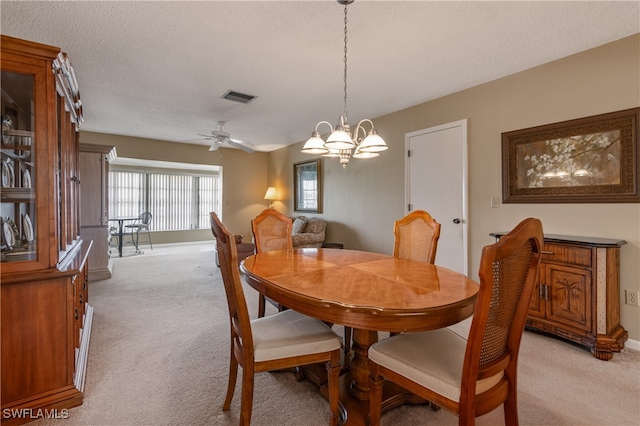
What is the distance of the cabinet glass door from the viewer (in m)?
1.57

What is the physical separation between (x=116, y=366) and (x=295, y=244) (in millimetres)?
3095

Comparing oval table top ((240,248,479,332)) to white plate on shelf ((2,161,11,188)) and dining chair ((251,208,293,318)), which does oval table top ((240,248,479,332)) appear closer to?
dining chair ((251,208,293,318))

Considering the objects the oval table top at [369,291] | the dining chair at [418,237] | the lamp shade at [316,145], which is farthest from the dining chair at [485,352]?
the lamp shade at [316,145]

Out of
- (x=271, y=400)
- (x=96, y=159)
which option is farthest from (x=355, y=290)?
(x=96, y=159)

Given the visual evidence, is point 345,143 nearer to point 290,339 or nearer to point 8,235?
point 290,339

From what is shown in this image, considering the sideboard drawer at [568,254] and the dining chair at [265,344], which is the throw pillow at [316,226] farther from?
the dining chair at [265,344]

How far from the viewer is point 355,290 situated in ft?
4.50

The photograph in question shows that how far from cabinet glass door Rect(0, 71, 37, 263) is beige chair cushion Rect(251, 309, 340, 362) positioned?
4.30 ft

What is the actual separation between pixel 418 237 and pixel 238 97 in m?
2.78

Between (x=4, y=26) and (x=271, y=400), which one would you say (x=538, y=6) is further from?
(x=4, y=26)

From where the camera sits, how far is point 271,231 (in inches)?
112

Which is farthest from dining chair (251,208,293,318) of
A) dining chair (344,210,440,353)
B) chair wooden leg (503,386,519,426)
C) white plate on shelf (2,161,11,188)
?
chair wooden leg (503,386,519,426)

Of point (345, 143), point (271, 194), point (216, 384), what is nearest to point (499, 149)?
point (345, 143)

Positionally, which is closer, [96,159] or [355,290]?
[355,290]
